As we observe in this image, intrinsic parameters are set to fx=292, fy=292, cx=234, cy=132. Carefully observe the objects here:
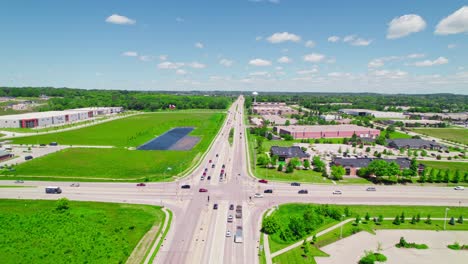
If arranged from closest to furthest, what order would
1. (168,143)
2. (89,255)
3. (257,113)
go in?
(89,255)
(168,143)
(257,113)

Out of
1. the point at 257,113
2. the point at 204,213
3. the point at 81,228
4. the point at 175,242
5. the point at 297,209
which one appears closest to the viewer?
the point at 175,242

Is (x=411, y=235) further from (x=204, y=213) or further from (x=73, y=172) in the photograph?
(x=73, y=172)

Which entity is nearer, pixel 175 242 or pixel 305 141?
pixel 175 242

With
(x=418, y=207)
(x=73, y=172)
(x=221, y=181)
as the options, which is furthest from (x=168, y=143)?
(x=418, y=207)

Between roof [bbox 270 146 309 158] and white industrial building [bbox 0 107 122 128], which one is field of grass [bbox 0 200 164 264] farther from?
white industrial building [bbox 0 107 122 128]

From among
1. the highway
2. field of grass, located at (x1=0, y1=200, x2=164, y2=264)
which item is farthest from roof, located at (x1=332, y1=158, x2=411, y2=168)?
field of grass, located at (x1=0, y1=200, x2=164, y2=264)
